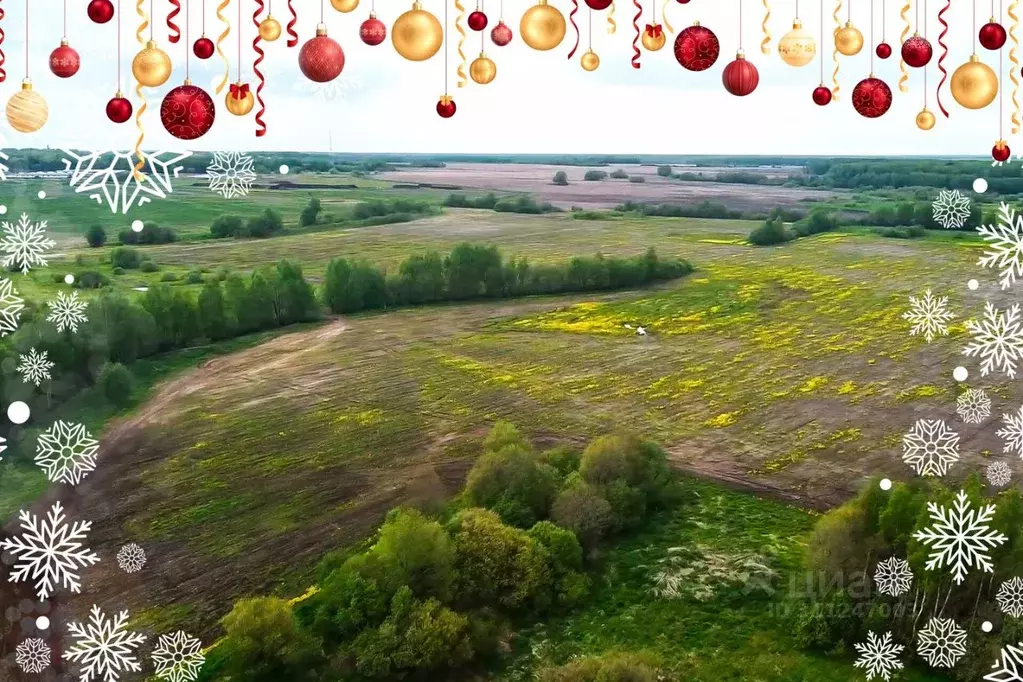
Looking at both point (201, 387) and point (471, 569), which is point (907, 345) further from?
point (201, 387)

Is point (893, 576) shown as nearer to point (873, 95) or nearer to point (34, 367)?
point (873, 95)

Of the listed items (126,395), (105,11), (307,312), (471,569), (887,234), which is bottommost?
(471,569)

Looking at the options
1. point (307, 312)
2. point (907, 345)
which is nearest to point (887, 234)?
point (907, 345)

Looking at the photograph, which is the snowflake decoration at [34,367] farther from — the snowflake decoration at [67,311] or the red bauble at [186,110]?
the red bauble at [186,110]

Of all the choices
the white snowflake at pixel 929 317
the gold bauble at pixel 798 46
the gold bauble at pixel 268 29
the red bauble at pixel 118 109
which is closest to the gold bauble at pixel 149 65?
the red bauble at pixel 118 109

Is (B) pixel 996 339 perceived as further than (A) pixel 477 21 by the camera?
Yes

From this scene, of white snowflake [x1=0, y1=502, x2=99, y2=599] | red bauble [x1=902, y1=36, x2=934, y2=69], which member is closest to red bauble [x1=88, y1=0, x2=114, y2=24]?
white snowflake [x1=0, y1=502, x2=99, y2=599]

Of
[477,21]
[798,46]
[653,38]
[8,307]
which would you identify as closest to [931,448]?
[798,46]
